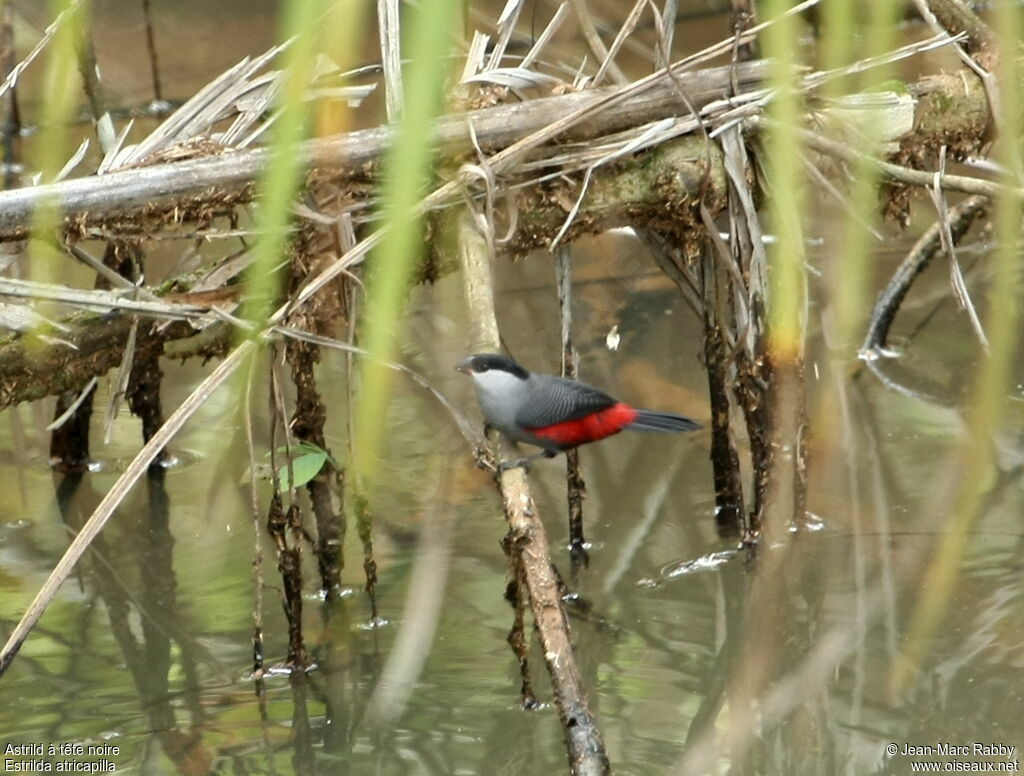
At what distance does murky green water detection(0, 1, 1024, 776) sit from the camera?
3295 mm

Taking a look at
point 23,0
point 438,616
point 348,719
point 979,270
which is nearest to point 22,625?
point 348,719

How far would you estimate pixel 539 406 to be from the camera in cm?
334

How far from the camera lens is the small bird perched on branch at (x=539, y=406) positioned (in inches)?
130

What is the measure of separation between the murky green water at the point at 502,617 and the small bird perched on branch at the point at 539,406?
0.61m

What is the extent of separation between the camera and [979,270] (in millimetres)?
6852

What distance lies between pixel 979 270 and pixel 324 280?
5.32m

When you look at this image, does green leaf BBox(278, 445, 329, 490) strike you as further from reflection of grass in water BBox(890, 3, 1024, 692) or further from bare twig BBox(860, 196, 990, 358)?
bare twig BBox(860, 196, 990, 358)

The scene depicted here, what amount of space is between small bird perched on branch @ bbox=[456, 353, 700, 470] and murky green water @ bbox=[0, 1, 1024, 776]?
0.61m

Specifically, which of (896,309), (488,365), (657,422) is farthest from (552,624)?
(896,309)

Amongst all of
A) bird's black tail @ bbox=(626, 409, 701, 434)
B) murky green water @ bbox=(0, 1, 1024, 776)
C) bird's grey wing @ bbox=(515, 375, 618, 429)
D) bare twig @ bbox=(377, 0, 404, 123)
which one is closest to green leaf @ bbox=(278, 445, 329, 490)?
murky green water @ bbox=(0, 1, 1024, 776)

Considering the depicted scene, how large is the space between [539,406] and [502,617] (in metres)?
0.95

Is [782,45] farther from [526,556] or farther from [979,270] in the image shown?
[979,270]

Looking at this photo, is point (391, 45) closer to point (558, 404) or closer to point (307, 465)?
point (558, 404)

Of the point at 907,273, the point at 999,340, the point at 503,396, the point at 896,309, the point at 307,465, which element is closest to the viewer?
the point at 999,340
